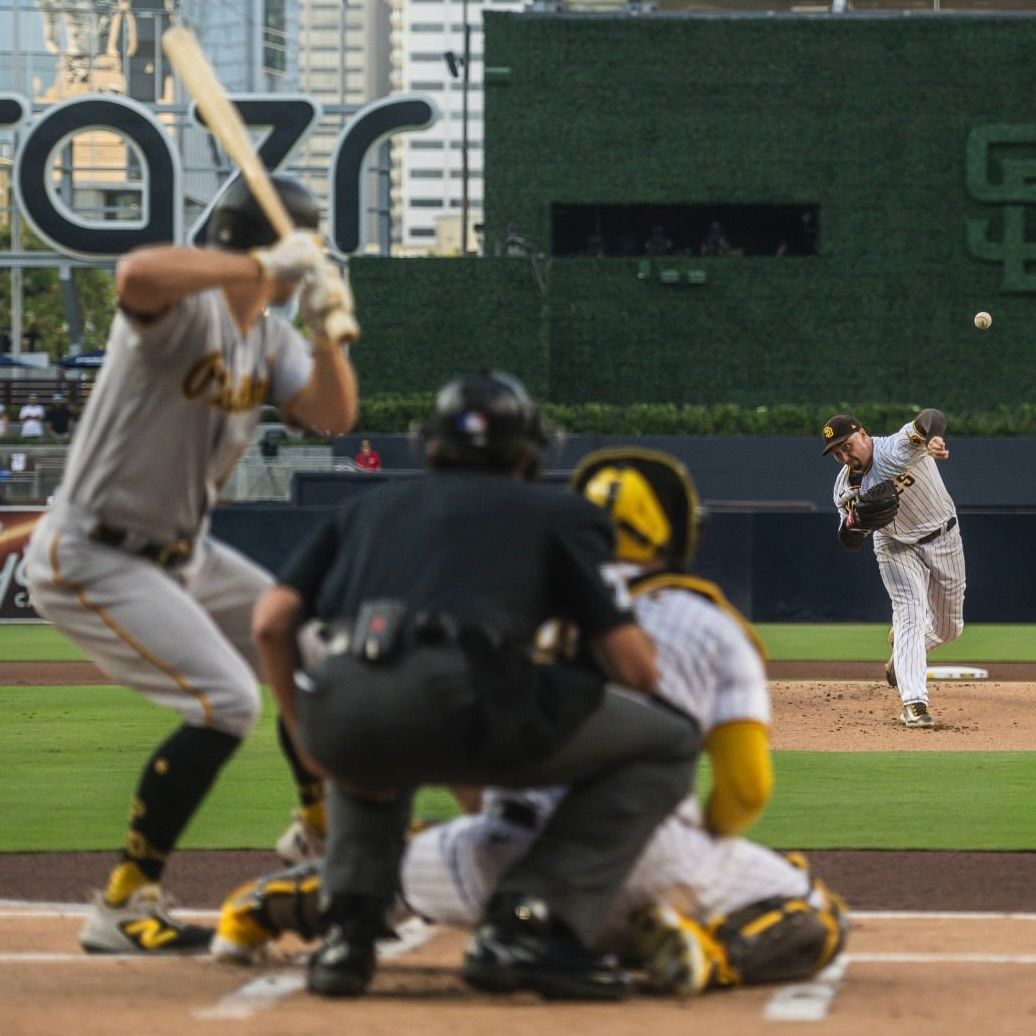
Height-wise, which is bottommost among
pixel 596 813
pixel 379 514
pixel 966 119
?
pixel 596 813

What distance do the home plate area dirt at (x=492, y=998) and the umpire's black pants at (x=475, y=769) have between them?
297 millimetres

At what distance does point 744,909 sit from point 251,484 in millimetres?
26905

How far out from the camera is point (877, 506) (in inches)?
512

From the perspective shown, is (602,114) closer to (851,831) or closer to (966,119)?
(966,119)

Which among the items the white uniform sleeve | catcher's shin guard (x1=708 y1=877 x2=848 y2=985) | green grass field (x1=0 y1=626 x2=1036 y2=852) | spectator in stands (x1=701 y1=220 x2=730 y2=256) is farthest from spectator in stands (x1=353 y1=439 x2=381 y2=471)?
catcher's shin guard (x1=708 y1=877 x2=848 y2=985)

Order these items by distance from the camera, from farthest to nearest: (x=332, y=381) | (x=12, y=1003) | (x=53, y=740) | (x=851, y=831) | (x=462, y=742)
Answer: (x=53, y=740)
(x=851, y=831)
(x=332, y=381)
(x=12, y=1003)
(x=462, y=742)

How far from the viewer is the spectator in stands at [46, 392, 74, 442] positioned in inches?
1479

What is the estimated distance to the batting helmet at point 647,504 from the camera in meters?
5.12

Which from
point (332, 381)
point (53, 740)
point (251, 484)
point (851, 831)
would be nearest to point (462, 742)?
point (332, 381)

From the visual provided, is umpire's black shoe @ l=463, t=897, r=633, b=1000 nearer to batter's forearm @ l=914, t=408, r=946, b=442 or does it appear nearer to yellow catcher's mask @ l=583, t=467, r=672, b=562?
yellow catcher's mask @ l=583, t=467, r=672, b=562

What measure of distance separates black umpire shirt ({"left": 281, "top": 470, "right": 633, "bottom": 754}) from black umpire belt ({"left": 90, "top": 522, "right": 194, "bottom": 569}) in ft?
3.71

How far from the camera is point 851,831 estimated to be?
8.70 metres

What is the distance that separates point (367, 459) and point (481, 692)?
1158 inches

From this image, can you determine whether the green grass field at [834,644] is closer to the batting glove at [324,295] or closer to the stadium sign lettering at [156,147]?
the batting glove at [324,295]
